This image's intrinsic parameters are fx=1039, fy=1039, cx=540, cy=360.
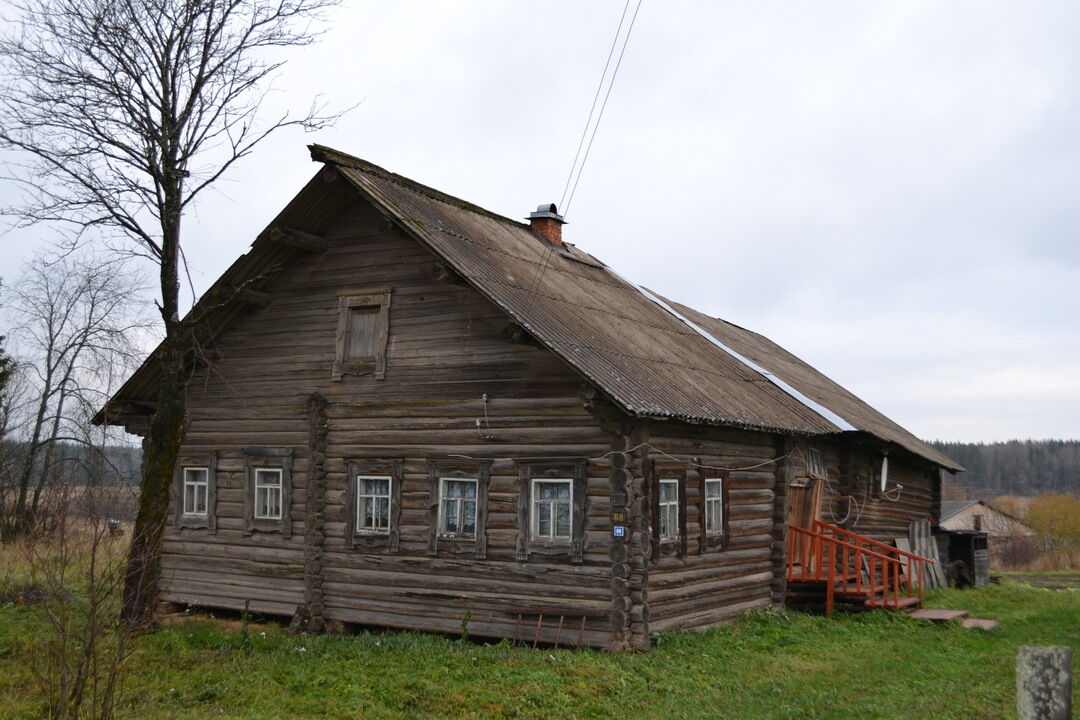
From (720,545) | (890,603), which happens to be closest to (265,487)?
(720,545)

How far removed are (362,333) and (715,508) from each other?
5.93 metres

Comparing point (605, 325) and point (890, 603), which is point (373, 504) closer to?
point (605, 325)

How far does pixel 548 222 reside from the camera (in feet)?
73.4

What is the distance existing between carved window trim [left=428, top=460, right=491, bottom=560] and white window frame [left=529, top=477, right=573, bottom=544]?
28.7 inches

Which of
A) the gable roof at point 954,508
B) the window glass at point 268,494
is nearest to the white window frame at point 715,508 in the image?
the window glass at point 268,494

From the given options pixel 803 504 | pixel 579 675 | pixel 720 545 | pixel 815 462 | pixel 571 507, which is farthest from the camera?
pixel 815 462

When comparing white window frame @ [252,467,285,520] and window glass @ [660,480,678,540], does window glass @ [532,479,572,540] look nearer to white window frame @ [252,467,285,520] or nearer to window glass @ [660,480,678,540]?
A: window glass @ [660,480,678,540]

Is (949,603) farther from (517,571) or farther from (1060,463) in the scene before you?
(1060,463)

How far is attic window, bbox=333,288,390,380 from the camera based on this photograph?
15.4 m

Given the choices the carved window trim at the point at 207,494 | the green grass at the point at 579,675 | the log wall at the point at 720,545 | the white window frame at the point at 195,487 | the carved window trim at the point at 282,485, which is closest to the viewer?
the green grass at the point at 579,675

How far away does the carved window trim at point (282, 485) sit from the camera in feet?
53.1

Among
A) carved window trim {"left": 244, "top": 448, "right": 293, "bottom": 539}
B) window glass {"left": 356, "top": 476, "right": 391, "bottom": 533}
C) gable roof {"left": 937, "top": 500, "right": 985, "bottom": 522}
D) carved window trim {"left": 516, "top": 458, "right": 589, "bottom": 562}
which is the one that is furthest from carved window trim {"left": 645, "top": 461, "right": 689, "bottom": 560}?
gable roof {"left": 937, "top": 500, "right": 985, "bottom": 522}

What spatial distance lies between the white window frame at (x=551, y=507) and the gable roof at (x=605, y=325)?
1.63 meters

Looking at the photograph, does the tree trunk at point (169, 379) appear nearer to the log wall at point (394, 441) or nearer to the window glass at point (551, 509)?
the log wall at point (394, 441)
